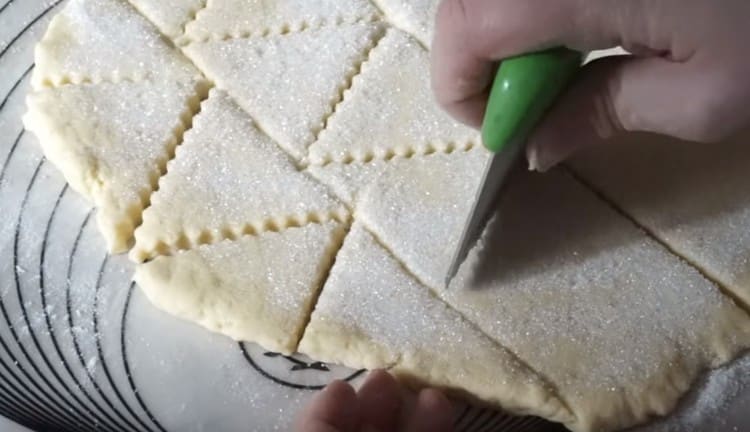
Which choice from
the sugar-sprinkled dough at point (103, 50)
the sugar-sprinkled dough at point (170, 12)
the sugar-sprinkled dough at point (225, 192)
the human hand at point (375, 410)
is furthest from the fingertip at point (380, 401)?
the sugar-sprinkled dough at point (170, 12)

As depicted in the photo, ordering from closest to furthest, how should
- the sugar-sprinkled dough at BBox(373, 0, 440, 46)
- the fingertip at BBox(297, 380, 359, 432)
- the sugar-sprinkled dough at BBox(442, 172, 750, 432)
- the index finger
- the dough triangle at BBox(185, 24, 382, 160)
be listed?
the index finger → the fingertip at BBox(297, 380, 359, 432) → the sugar-sprinkled dough at BBox(442, 172, 750, 432) → the dough triangle at BBox(185, 24, 382, 160) → the sugar-sprinkled dough at BBox(373, 0, 440, 46)

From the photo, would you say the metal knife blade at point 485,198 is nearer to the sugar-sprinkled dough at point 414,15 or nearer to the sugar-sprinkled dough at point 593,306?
the sugar-sprinkled dough at point 593,306

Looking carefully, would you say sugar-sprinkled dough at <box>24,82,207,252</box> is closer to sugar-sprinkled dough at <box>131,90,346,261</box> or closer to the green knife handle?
sugar-sprinkled dough at <box>131,90,346,261</box>

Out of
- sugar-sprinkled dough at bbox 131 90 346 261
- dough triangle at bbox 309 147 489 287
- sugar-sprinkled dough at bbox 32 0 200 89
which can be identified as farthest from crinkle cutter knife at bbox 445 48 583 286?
sugar-sprinkled dough at bbox 32 0 200 89

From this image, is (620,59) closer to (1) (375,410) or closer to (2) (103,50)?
(1) (375,410)

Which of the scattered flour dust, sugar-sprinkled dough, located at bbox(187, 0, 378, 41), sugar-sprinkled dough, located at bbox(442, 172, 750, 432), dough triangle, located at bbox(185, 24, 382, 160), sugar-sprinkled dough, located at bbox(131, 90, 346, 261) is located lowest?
the scattered flour dust

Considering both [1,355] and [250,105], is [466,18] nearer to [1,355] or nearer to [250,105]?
[250,105]
